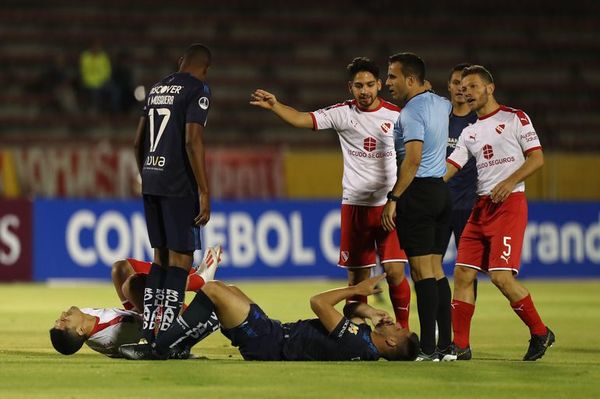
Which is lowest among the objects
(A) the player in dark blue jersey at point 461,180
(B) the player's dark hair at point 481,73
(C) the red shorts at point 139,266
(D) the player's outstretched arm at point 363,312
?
(D) the player's outstretched arm at point 363,312

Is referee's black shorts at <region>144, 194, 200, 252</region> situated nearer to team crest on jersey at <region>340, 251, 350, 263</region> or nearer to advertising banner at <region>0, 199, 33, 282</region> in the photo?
team crest on jersey at <region>340, 251, 350, 263</region>

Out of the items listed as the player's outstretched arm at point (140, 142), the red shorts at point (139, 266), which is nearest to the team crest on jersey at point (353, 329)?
the player's outstretched arm at point (140, 142)

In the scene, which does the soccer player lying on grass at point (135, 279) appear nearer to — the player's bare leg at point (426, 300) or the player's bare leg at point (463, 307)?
the player's bare leg at point (426, 300)

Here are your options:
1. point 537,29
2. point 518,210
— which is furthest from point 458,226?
point 537,29

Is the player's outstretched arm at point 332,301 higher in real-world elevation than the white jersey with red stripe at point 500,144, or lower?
lower

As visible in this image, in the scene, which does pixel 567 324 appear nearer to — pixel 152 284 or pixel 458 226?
pixel 458 226

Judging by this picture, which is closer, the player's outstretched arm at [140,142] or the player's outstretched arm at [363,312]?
the player's outstretched arm at [363,312]

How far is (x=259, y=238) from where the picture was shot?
68.9ft

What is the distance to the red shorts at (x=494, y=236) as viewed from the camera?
32.6ft

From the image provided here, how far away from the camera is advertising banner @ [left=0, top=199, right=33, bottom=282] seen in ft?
65.7

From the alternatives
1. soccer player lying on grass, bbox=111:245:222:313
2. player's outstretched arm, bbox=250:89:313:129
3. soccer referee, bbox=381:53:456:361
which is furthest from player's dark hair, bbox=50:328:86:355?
soccer referee, bbox=381:53:456:361

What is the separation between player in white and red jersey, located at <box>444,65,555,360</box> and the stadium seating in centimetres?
1508

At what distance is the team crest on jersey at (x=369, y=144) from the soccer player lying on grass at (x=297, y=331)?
1.84 metres

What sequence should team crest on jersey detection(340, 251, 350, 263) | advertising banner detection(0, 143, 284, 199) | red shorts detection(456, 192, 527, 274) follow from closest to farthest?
red shorts detection(456, 192, 527, 274)
team crest on jersey detection(340, 251, 350, 263)
advertising banner detection(0, 143, 284, 199)
